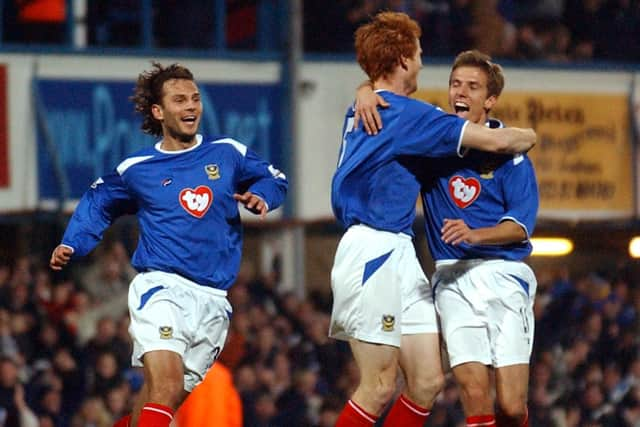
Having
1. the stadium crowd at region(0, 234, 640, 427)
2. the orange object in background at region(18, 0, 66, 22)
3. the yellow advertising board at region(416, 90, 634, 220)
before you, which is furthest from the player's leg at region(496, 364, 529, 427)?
the yellow advertising board at region(416, 90, 634, 220)

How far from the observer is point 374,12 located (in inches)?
701

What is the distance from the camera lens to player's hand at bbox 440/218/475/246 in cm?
800

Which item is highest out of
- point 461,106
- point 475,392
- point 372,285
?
point 461,106

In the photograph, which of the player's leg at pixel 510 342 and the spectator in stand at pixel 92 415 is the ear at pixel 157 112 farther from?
the spectator in stand at pixel 92 415

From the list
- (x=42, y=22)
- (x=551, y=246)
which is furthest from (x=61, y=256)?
(x=551, y=246)

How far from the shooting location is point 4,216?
16.7 m

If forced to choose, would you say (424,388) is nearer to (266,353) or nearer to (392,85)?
(392,85)

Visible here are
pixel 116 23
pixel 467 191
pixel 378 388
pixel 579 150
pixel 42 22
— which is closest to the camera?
pixel 378 388

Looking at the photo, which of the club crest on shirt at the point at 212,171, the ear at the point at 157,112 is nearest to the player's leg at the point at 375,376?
the club crest on shirt at the point at 212,171

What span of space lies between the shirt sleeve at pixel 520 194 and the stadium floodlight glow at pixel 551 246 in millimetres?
10805

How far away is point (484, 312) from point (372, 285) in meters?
0.64

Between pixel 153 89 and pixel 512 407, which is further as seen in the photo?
pixel 153 89

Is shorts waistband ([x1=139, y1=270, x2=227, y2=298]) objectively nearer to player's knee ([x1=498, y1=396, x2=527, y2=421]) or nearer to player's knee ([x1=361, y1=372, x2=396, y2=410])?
player's knee ([x1=361, y1=372, x2=396, y2=410])

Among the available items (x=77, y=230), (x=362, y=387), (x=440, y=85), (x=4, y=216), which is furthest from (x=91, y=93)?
(x=362, y=387)
